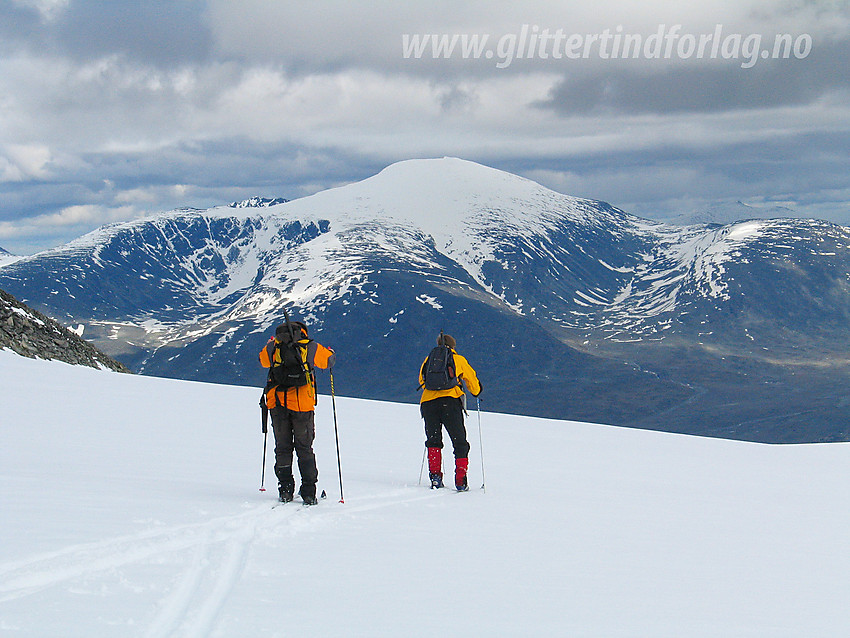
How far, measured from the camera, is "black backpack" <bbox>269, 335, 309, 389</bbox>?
12.4m

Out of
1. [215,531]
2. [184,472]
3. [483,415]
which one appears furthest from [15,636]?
[483,415]

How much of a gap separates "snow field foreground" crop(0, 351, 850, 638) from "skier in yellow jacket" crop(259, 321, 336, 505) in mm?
547

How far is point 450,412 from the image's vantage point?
15086 millimetres

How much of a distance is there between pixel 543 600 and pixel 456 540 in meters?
2.43

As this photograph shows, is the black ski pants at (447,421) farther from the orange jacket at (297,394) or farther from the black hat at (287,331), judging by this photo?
the black hat at (287,331)

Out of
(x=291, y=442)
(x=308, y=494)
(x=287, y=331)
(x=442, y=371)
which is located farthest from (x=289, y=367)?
(x=442, y=371)

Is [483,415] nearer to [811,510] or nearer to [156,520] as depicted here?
[811,510]

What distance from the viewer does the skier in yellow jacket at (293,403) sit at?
1239 centimetres

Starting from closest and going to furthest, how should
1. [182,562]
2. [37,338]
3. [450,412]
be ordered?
[182,562] → [450,412] → [37,338]

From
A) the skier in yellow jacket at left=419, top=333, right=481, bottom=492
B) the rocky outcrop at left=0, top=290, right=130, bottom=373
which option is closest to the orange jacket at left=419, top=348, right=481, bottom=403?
the skier in yellow jacket at left=419, top=333, right=481, bottom=492

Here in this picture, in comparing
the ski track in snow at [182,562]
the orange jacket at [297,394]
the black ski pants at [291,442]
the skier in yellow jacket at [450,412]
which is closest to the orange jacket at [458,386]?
the skier in yellow jacket at [450,412]

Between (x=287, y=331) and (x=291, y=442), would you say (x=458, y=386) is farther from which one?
(x=287, y=331)

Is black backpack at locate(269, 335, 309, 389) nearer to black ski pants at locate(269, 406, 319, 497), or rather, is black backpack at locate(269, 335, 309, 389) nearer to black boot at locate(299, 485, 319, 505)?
black ski pants at locate(269, 406, 319, 497)

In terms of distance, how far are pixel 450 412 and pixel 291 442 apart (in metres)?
3.67
